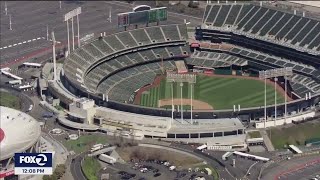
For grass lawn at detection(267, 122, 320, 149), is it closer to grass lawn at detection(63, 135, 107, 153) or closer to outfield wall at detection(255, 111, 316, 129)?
outfield wall at detection(255, 111, 316, 129)

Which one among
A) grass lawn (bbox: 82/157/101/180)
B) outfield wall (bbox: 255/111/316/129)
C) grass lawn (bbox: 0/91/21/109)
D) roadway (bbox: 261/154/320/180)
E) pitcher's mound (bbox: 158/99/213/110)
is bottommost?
roadway (bbox: 261/154/320/180)

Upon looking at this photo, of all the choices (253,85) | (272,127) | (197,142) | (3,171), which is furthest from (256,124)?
(3,171)

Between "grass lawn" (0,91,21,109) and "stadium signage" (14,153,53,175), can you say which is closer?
"stadium signage" (14,153,53,175)

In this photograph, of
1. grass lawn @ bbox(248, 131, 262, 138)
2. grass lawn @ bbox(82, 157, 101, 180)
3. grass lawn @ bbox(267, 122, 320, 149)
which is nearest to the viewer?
grass lawn @ bbox(82, 157, 101, 180)

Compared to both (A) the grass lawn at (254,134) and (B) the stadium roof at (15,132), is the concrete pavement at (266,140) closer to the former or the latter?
(A) the grass lawn at (254,134)

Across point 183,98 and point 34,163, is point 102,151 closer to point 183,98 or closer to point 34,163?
point 34,163

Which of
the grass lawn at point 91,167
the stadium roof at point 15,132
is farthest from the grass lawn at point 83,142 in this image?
the stadium roof at point 15,132

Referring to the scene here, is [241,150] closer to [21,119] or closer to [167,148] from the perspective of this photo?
[167,148]

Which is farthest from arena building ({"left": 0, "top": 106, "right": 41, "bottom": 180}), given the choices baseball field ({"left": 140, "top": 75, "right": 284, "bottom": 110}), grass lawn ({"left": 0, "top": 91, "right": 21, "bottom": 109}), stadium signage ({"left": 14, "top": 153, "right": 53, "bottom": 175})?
baseball field ({"left": 140, "top": 75, "right": 284, "bottom": 110})
